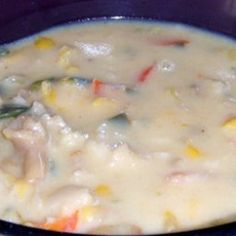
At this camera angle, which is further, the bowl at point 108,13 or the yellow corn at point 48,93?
the bowl at point 108,13

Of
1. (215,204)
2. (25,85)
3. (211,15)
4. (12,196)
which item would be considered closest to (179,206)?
(215,204)

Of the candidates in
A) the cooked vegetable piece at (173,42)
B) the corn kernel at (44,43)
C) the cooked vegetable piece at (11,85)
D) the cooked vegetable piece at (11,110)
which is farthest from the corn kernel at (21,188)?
the cooked vegetable piece at (173,42)

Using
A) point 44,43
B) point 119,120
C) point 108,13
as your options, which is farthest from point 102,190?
point 108,13

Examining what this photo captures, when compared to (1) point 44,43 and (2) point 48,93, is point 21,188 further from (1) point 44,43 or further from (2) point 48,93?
(1) point 44,43

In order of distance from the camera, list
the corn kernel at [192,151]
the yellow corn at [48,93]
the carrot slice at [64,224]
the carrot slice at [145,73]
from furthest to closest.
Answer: the carrot slice at [145,73], the yellow corn at [48,93], the corn kernel at [192,151], the carrot slice at [64,224]

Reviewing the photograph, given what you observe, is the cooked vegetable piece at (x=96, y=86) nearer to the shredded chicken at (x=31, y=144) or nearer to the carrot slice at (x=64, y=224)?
the shredded chicken at (x=31, y=144)

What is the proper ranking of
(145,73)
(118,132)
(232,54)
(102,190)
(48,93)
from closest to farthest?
(102,190)
(118,132)
(48,93)
(145,73)
(232,54)
